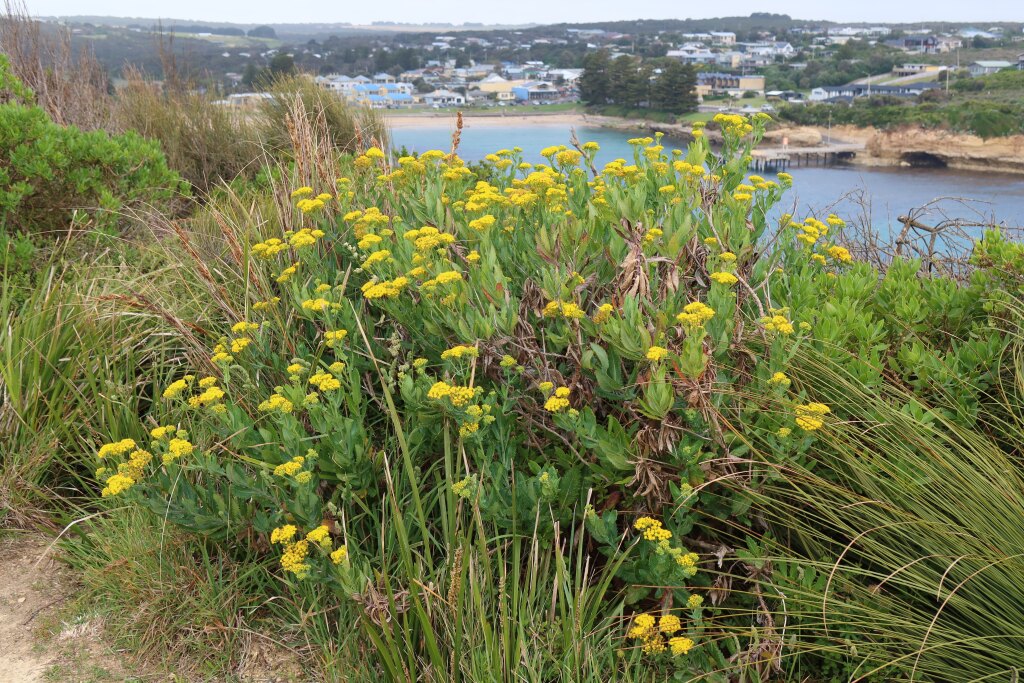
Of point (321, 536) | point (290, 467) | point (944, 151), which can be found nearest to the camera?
point (321, 536)

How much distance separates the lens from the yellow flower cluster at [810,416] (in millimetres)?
2268

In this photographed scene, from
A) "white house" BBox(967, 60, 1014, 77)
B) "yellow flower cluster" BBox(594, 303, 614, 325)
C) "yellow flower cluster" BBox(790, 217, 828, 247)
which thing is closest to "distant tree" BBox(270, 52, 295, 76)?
"yellow flower cluster" BBox(790, 217, 828, 247)

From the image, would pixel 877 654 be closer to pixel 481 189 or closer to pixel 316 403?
pixel 316 403

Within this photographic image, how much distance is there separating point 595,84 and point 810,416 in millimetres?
33954

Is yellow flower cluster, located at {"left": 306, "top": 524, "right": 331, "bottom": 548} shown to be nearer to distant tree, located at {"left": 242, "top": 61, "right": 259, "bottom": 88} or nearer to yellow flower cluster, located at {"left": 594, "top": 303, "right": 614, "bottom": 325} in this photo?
yellow flower cluster, located at {"left": 594, "top": 303, "right": 614, "bottom": 325}

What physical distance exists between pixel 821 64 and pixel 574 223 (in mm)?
Result: 53303

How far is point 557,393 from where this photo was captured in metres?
2.40

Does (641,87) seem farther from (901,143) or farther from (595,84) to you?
(901,143)

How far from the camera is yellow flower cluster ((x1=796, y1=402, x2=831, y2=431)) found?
2.27 m

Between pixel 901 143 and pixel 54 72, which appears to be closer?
pixel 54 72

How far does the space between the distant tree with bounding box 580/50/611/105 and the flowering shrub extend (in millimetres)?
31592

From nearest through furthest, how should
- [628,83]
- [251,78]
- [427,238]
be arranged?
[427,238]
[251,78]
[628,83]

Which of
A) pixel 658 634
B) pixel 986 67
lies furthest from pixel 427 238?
pixel 986 67

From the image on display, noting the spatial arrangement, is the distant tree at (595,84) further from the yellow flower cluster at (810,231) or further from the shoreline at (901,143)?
the yellow flower cluster at (810,231)
